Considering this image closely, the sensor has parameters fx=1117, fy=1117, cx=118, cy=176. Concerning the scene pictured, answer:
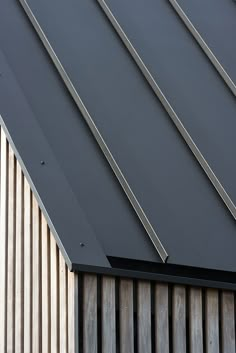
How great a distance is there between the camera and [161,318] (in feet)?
24.6

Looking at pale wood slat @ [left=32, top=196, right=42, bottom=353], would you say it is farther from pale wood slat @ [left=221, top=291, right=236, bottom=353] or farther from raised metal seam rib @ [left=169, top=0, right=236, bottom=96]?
raised metal seam rib @ [left=169, top=0, right=236, bottom=96]

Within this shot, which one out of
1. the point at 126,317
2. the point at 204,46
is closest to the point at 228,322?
the point at 126,317

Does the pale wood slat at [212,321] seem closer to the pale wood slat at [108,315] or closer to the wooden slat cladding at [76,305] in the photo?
the wooden slat cladding at [76,305]

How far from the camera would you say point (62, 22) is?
9.77 metres

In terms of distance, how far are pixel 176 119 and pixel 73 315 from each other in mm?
2486

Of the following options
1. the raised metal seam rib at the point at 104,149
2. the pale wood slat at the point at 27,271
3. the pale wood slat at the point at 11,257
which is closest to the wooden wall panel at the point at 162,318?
the raised metal seam rib at the point at 104,149

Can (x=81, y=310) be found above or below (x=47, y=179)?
below

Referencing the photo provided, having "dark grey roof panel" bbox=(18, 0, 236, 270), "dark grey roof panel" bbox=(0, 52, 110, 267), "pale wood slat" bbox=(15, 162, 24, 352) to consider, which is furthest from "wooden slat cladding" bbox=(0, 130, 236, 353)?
"dark grey roof panel" bbox=(18, 0, 236, 270)

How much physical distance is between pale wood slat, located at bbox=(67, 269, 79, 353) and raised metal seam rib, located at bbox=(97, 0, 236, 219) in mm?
1856

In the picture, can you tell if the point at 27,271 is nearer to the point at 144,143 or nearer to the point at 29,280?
the point at 29,280

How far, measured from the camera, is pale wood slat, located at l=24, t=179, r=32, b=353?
24.5ft

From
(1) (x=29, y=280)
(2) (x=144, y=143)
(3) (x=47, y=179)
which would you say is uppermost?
(2) (x=144, y=143)

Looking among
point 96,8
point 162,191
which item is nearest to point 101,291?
point 162,191

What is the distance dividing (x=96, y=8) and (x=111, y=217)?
311 centimetres
